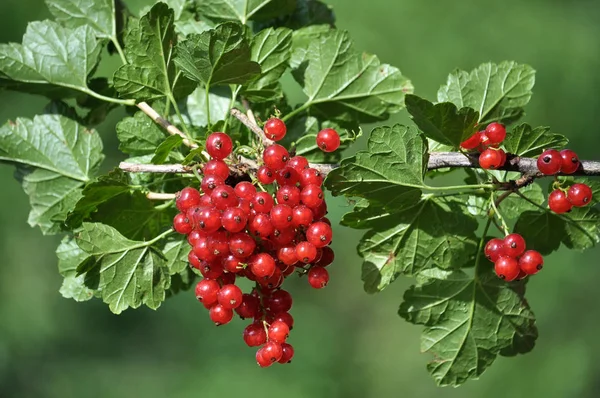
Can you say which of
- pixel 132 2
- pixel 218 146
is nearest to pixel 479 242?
pixel 218 146

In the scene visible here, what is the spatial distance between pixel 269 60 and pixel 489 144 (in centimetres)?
44

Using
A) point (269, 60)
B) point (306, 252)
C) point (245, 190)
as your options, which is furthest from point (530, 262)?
point (269, 60)

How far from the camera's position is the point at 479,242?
1360 millimetres

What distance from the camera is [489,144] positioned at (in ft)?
3.88

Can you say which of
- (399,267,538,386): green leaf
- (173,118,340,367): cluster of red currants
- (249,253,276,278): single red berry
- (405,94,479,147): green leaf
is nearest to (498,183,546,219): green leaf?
(399,267,538,386): green leaf

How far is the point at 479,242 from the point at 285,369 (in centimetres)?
264

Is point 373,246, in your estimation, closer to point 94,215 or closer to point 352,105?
point 352,105

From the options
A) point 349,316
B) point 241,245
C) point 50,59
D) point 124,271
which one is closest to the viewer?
point 241,245

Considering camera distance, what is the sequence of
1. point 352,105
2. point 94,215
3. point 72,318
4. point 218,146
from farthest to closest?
point 72,318, point 352,105, point 94,215, point 218,146

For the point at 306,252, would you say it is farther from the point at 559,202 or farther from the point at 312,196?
the point at 559,202

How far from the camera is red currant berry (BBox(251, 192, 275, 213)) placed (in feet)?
3.55

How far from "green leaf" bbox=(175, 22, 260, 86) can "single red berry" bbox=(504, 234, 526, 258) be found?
0.51m

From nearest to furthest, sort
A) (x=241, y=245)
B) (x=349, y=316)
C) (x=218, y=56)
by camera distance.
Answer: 1. (x=241, y=245)
2. (x=218, y=56)
3. (x=349, y=316)

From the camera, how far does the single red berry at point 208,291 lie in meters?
1.15
